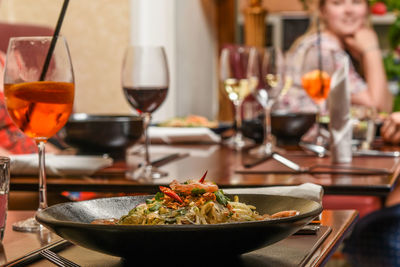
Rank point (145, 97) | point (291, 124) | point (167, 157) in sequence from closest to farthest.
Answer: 1. point (145, 97)
2. point (167, 157)
3. point (291, 124)

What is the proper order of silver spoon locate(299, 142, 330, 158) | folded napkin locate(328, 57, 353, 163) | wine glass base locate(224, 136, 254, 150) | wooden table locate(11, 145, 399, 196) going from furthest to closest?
wine glass base locate(224, 136, 254, 150), silver spoon locate(299, 142, 330, 158), folded napkin locate(328, 57, 353, 163), wooden table locate(11, 145, 399, 196)

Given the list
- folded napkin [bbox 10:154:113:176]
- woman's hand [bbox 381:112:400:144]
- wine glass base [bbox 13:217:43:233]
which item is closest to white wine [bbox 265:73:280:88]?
woman's hand [bbox 381:112:400:144]

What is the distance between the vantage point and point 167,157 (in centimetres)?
167

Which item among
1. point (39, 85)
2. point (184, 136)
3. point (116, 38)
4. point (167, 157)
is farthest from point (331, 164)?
point (116, 38)

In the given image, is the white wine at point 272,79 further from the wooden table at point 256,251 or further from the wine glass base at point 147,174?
the wooden table at point 256,251

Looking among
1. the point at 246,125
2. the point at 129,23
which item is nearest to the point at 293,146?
the point at 246,125

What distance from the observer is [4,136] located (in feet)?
5.80

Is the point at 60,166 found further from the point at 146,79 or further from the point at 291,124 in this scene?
the point at 291,124

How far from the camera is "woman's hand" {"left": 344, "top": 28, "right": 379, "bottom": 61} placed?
4273mm

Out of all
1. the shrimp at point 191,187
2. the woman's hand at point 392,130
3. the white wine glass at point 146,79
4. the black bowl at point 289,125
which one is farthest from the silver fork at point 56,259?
the woman's hand at point 392,130

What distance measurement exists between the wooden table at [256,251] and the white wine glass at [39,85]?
164 millimetres

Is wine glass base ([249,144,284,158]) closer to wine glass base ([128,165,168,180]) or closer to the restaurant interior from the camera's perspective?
the restaurant interior

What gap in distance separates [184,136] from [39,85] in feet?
3.76

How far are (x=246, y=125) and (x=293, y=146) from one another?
164 mm
